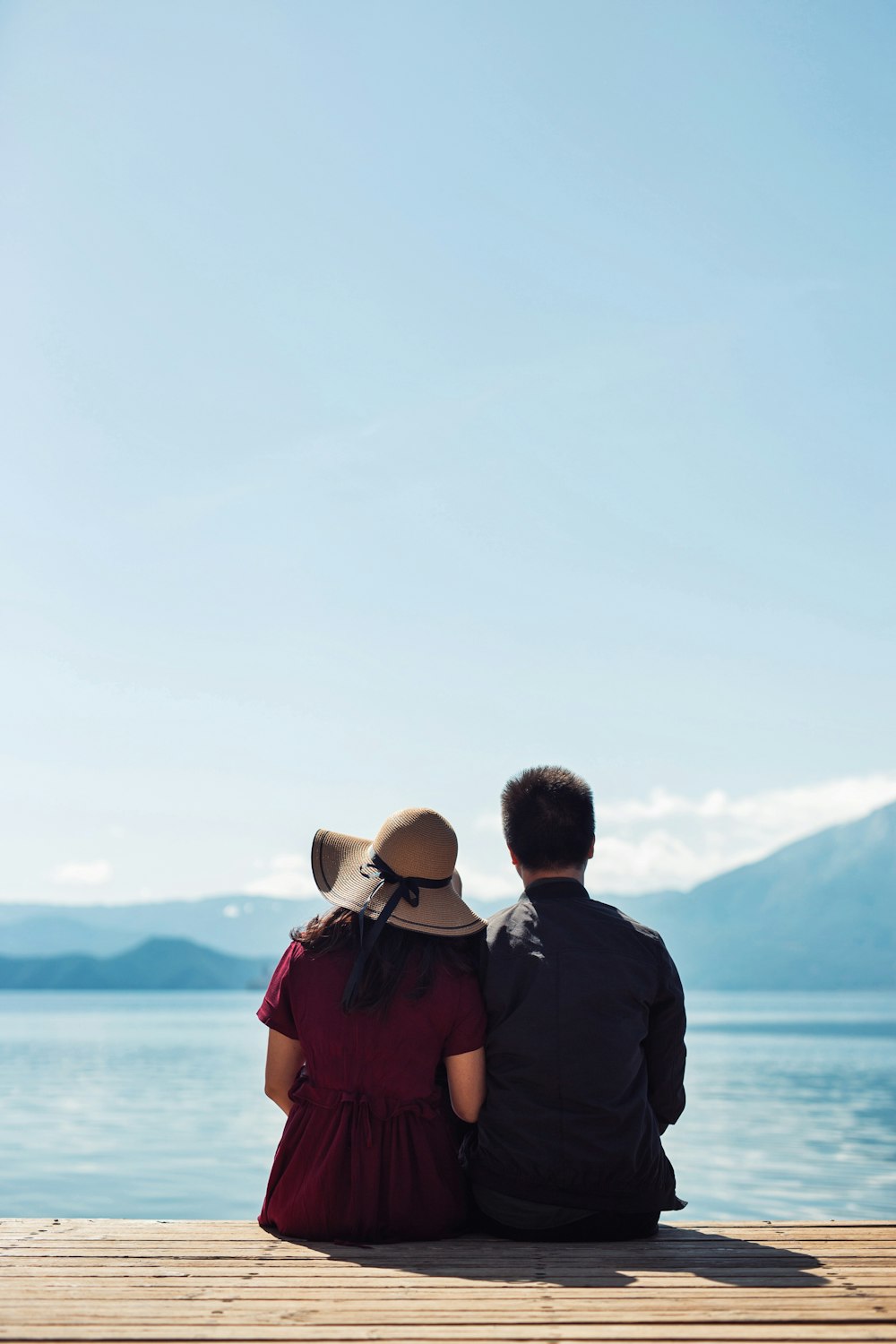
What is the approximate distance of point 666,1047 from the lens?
4.09m

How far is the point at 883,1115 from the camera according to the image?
2895 centimetres

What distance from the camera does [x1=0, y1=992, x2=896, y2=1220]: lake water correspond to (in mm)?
18688

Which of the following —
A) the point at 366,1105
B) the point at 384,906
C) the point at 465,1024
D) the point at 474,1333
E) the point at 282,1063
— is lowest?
the point at 474,1333

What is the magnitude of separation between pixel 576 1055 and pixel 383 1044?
634 millimetres

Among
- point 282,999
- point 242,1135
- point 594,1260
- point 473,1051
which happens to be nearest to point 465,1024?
point 473,1051

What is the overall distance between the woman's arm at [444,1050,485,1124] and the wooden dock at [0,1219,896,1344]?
418 millimetres

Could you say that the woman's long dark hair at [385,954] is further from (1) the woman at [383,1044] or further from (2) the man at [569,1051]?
(2) the man at [569,1051]

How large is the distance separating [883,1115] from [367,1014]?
1141 inches

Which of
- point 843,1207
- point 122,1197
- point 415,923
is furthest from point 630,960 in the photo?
point 122,1197

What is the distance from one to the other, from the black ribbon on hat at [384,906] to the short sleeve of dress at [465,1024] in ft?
1.08

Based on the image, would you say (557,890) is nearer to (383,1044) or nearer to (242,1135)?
(383,1044)

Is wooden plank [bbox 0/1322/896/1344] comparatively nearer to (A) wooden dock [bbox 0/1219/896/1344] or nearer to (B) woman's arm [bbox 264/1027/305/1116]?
(A) wooden dock [bbox 0/1219/896/1344]

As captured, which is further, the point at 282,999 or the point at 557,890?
the point at 557,890

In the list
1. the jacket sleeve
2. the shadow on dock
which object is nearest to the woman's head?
the jacket sleeve
